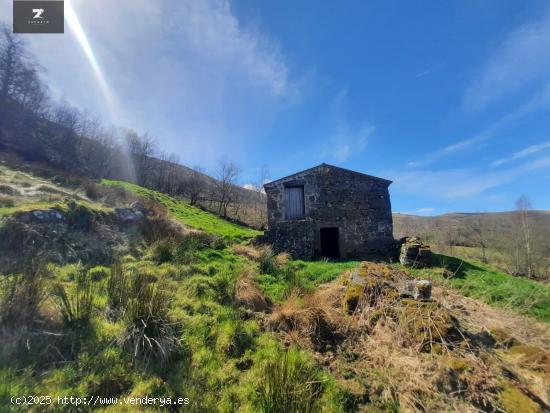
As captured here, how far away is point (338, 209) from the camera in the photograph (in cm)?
1384

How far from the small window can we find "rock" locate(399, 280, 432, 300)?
8788 mm

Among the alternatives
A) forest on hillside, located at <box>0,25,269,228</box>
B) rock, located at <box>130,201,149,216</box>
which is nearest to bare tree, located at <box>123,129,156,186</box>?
forest on hillside, located at <box>0,25,269,228</box>

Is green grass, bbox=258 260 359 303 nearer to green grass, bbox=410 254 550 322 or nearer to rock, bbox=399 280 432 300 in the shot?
rock, bbox=399 280 432 300

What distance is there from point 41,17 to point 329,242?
15.4 metres

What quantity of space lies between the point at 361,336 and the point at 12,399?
16.1 feet

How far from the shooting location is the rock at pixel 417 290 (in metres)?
5.05

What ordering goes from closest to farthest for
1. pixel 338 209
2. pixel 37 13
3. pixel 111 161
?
pixel 37 13
pixel 338 209
pixel 111 161

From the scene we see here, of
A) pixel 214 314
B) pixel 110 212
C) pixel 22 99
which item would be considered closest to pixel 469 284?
pixel 214 314

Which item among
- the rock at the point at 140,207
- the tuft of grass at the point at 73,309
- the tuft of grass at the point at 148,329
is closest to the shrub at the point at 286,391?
the tuft of grass at the point at 148,329

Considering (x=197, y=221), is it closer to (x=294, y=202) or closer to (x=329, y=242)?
(x=294, y=202)

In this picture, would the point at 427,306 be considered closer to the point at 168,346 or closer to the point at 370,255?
the point at 168,346

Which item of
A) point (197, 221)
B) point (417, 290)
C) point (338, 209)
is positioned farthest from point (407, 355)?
point (197, 221)

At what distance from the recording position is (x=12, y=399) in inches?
95.0

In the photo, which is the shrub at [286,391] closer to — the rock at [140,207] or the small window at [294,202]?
the rock at [140,207]
